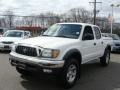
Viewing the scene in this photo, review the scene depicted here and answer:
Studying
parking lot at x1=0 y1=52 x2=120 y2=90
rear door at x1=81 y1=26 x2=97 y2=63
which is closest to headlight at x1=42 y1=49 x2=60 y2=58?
parking lot at x1=0 y1=52 x2=120 y2=90

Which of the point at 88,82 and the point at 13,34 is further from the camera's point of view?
the point at 13,34

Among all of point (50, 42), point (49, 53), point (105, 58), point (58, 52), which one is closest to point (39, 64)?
point (49, 53)

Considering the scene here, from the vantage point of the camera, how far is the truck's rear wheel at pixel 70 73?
6.62 metres

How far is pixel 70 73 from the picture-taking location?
6.98 m

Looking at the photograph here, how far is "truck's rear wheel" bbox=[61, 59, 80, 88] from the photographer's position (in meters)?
6.62

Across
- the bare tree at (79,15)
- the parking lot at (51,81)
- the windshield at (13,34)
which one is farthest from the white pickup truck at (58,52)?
the bare tree at (79,15)

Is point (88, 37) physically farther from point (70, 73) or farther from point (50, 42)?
point (50, 42)

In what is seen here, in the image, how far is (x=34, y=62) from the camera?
6316 millimetres

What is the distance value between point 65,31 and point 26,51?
1.93m

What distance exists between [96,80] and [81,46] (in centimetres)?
128

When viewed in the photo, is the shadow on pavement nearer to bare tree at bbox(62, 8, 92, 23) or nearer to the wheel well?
the wheel well

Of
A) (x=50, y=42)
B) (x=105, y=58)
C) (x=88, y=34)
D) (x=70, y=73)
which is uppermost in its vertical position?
(x=88, y=34)

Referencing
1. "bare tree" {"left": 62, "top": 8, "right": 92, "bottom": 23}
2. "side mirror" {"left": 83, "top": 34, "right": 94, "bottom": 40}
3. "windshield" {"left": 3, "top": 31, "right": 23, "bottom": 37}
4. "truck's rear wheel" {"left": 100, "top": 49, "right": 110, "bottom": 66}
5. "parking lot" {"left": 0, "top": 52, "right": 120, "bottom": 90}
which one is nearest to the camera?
"parking lot" {"left": 0, "top": 52, "right": 120, "bottom": 90}

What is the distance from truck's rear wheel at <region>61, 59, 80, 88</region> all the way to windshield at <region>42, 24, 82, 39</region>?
1.06 metres
